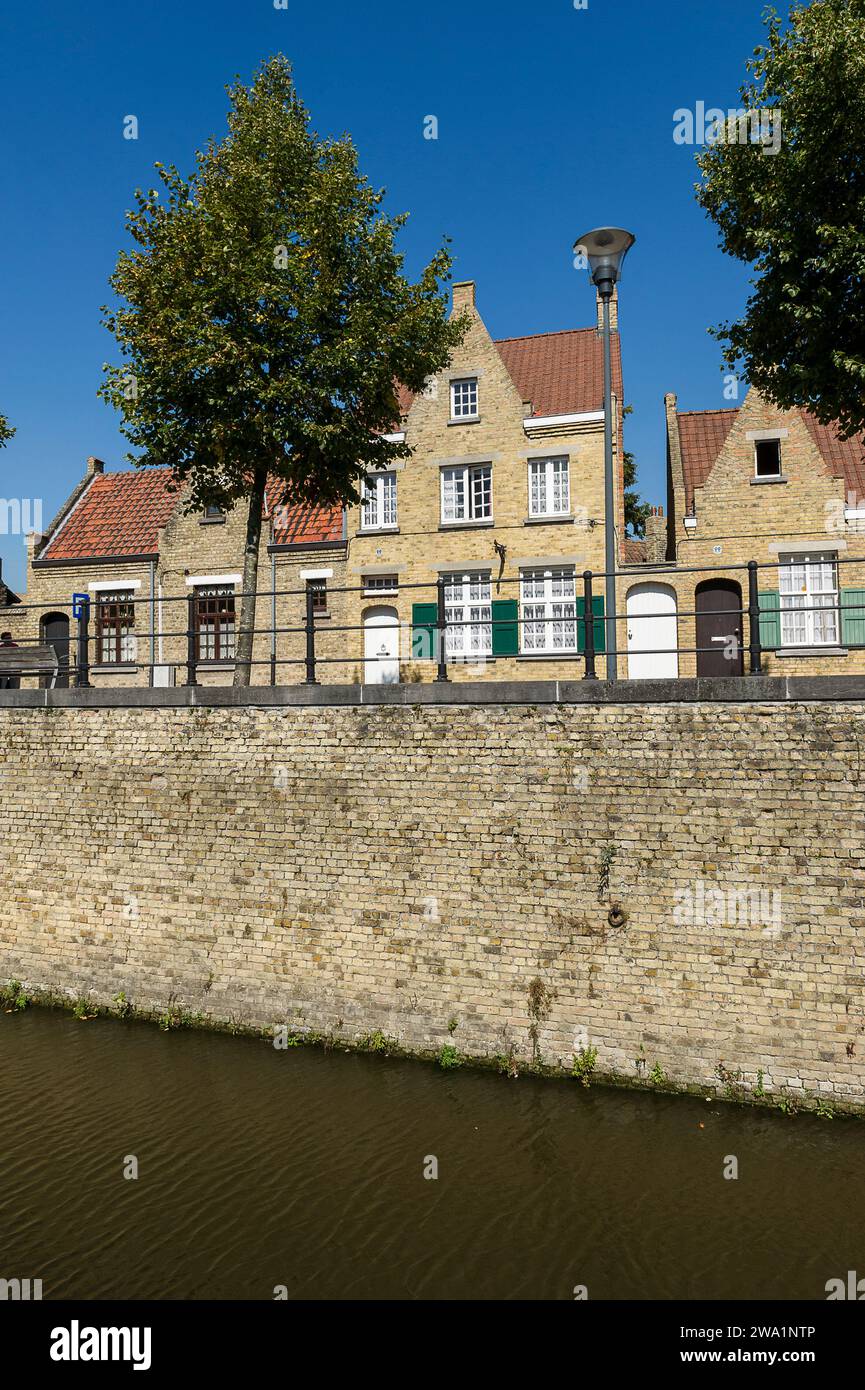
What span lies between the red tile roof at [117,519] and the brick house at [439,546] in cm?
14

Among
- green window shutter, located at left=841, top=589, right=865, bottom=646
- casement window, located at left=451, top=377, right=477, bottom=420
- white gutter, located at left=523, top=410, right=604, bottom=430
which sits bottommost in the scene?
green window shutter, located at left=841, top=589, right=865, bottom=646

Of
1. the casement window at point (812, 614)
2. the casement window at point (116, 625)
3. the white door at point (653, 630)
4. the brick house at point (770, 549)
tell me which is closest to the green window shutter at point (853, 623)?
the brick house at point (770, 549)

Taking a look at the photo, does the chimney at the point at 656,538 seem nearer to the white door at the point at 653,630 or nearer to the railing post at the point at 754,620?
the white door at the point at 653,630

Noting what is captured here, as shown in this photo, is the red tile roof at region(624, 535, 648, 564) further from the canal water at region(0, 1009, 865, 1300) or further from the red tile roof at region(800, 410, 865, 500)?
the canal water at region(0, 1009, 865, 1300)

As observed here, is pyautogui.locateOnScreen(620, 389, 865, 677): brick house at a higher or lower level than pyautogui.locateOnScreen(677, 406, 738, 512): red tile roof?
lower

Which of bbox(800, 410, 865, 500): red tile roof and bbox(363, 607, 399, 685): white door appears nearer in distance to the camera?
bbox(800, 410, 865, 500): red tile roof

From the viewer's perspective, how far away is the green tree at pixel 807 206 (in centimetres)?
995

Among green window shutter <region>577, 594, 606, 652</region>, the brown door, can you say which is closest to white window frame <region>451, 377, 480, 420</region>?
green window shutter <region>577, 594, 606, 652</region>

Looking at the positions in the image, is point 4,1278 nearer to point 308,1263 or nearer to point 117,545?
point 308,1263

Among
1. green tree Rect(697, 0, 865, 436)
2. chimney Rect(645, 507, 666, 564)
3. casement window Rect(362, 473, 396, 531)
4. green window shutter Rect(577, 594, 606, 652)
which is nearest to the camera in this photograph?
green tree Rect(697, 0, 865, 436)

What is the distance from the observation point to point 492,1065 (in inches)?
363

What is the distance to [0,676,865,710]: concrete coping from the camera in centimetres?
853

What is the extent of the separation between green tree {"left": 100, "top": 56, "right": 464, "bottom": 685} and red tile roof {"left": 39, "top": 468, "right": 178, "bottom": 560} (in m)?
10.2

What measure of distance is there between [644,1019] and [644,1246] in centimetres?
266
